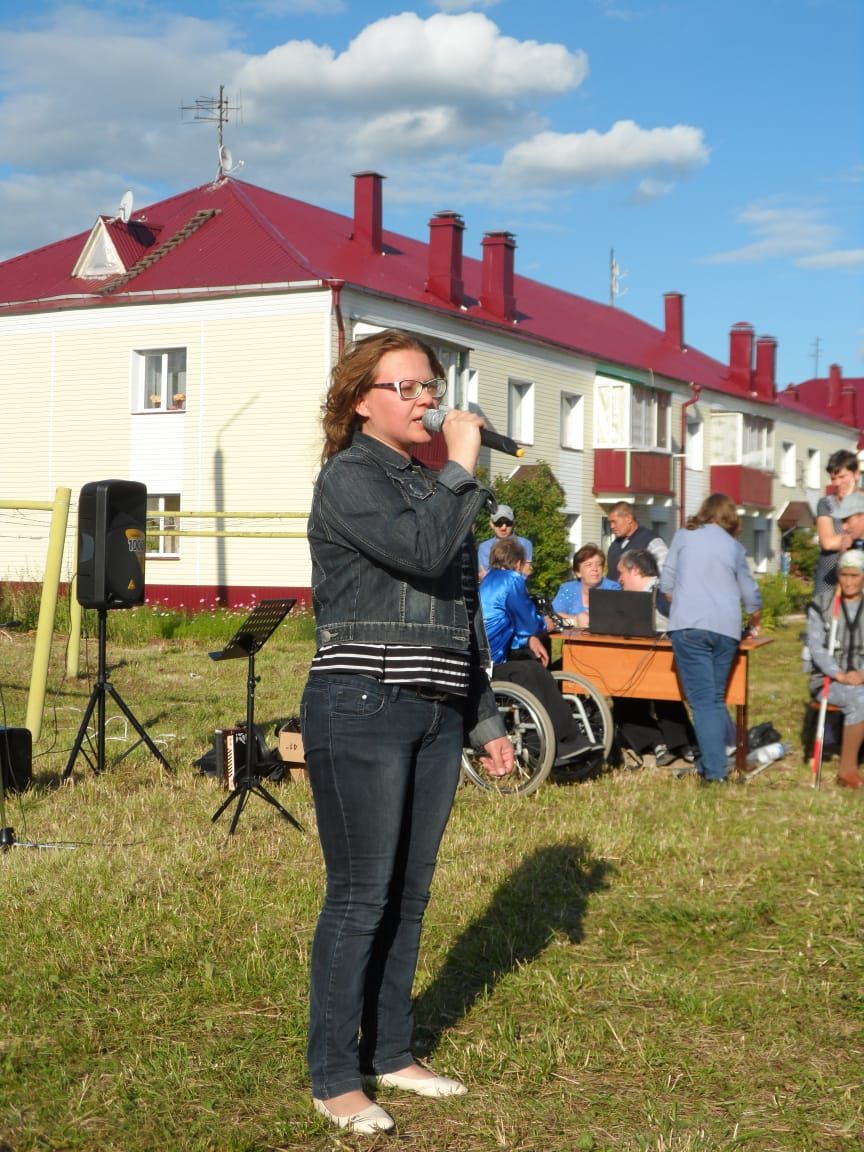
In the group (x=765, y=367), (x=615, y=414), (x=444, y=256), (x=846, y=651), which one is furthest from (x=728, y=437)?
(x=846, y=651)

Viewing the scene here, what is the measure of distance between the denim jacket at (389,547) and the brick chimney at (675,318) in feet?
137

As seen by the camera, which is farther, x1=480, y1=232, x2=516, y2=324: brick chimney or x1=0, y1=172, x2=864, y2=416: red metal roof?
x1=480, y1=232, x2=516, y2=324: brick chimney

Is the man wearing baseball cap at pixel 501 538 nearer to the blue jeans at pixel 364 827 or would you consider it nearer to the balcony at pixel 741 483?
the blue jeans at pixel 364 827

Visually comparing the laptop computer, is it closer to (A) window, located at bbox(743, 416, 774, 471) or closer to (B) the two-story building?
(B) the two-story building

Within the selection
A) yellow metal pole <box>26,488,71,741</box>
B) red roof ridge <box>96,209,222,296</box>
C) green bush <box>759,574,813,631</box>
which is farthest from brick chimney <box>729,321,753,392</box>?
yellow metal pole <box>26,488,71,741</box>

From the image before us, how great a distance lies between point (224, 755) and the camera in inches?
343

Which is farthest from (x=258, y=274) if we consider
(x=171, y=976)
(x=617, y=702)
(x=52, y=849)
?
(x=171, y=976)

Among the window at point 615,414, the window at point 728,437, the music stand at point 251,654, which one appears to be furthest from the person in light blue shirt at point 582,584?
the window at point 728,437

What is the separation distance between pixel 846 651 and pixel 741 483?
34483 mm

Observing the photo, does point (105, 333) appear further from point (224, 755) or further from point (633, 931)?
point (633, 931)

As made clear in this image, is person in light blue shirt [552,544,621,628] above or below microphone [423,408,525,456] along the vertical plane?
below

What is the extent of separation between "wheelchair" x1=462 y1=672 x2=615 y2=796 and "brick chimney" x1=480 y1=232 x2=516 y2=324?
77.1 feet

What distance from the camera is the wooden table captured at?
9.70m

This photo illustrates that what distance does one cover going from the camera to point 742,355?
46.7m
